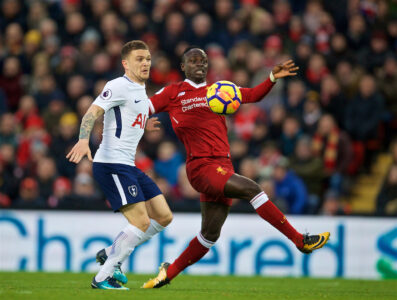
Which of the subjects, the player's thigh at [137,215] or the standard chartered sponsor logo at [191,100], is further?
the standard chartered sponsor logo at [191,100]

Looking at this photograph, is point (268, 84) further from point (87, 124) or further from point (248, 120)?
point (248, 120)

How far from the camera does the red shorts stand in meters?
8.24

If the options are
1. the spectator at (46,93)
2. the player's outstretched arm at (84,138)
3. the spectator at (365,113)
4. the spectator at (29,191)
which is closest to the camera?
the player's outstretched arm at (84,138)

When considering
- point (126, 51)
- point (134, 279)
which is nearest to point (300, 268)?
point (134, 279)

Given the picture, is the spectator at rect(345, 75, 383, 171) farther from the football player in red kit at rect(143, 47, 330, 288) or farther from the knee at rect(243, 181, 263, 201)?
the knee at rect(243, 181, 263, 201)

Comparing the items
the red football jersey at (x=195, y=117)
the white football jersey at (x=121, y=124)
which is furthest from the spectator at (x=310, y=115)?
the white football jersey at (x=121, y=124)

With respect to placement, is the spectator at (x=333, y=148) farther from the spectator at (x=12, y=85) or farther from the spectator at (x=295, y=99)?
the spectator at (x=12, y=85)

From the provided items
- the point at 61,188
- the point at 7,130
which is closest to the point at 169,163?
the point at 61,188

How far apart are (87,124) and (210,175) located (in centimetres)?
144

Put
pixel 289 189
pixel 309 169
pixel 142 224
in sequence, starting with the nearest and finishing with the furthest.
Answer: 1. pixel 142 224
2. pixel 289 189
3. pixel 309 169

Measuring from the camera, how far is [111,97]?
799 cm

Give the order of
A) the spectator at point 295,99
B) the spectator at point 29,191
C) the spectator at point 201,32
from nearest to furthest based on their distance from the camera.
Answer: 1. the spectator at point 29,191
2. the spectator at point 295,99
3. the spectator at point 201,32

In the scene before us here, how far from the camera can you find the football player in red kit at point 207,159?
26.8 feet

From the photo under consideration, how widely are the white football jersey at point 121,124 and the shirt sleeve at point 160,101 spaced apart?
0.49 metres
